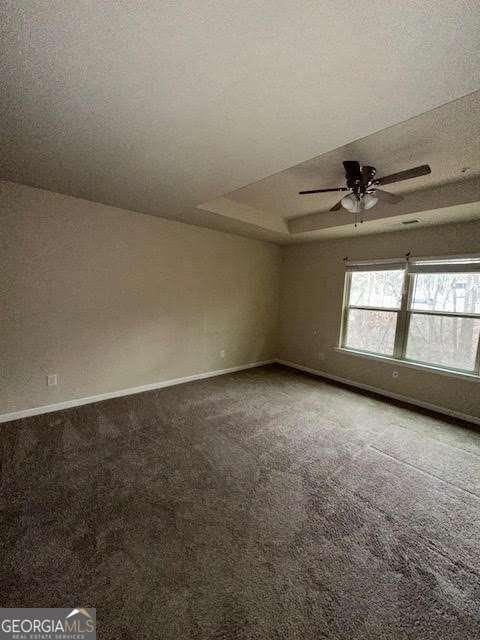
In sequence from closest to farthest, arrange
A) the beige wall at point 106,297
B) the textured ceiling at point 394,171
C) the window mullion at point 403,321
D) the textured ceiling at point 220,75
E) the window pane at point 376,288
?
the textured ceiling at point 220,75
the textured ceiling at point 394,171
the beige wall at point 106,297
the window mullion at point 403,321
the window pane at point 376,288

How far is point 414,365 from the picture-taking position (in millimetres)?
3496

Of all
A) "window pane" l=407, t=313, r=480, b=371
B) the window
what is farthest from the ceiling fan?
"window pane" l=407, t=313, r=480, b=371

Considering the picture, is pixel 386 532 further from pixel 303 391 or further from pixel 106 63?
pixel 106 63

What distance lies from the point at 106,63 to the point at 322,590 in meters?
2.70

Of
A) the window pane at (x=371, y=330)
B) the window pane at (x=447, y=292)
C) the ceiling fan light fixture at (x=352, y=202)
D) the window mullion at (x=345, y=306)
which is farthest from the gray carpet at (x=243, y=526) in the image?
the ceiling fan light fixture at (x=352, y=202)

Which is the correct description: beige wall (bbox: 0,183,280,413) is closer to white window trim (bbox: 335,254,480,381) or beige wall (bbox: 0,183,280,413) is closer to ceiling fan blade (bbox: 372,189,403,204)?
white window trim (bbox: 335,254,480,381)

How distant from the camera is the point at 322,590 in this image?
4.06ft

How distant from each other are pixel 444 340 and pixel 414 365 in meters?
0.48

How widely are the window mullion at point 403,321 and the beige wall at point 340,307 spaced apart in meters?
0.26

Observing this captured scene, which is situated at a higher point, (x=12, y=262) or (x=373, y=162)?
(x=373, y=162)

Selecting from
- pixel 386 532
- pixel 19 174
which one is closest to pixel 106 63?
pixel 19 174

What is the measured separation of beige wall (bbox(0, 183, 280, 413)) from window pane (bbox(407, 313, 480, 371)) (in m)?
2.66

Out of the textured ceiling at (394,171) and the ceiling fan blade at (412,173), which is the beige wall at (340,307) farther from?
the ceiling fan blade at (412,173)

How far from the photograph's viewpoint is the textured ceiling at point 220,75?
975mm
